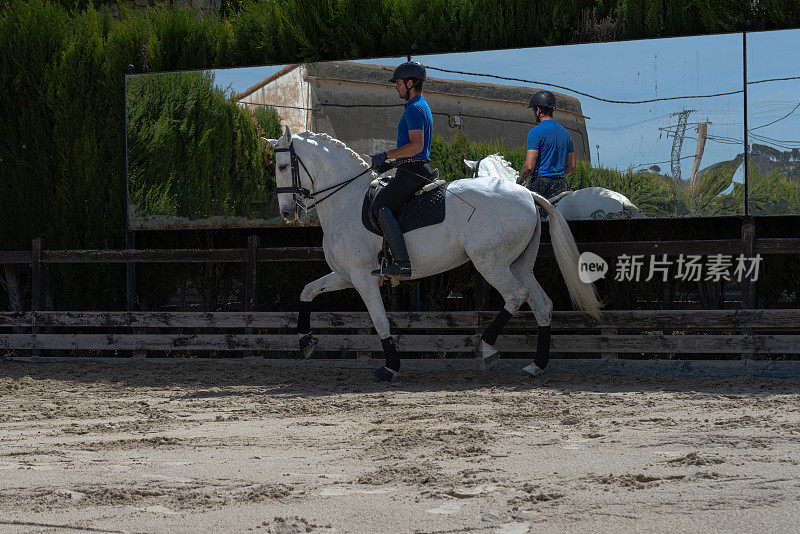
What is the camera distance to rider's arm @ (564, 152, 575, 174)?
29.9 ft

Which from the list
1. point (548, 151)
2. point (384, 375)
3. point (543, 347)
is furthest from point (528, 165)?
point (384, 375)

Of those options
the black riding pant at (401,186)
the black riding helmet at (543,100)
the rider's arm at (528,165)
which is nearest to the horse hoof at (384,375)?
the black riding pant at (401,186)

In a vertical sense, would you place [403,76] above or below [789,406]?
above

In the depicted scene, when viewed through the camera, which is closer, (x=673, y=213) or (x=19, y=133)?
(x=673, y=213)

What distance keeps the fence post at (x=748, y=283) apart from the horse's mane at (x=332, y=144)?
3577mm

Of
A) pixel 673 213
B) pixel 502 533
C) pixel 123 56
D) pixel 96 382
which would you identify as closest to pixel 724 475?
pixel 502 533

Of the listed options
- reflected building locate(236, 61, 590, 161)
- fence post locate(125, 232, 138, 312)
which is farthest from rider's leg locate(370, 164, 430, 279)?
fence post locate(125, 232, 138, 312)

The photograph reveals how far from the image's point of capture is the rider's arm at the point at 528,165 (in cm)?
920

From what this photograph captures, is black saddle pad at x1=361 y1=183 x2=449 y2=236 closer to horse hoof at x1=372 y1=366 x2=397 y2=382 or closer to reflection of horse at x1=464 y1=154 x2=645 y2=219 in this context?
reflection of horse at x1=464 y1=154 x2=645 y2=219

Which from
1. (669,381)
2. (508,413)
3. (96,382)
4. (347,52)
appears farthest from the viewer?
(347,52)

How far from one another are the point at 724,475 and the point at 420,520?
1696 millimetres

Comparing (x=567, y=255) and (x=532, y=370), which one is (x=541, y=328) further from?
(x=567, y=255)

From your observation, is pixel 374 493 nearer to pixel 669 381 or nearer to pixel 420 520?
pixel 420 520

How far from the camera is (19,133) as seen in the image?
11.4 meters
